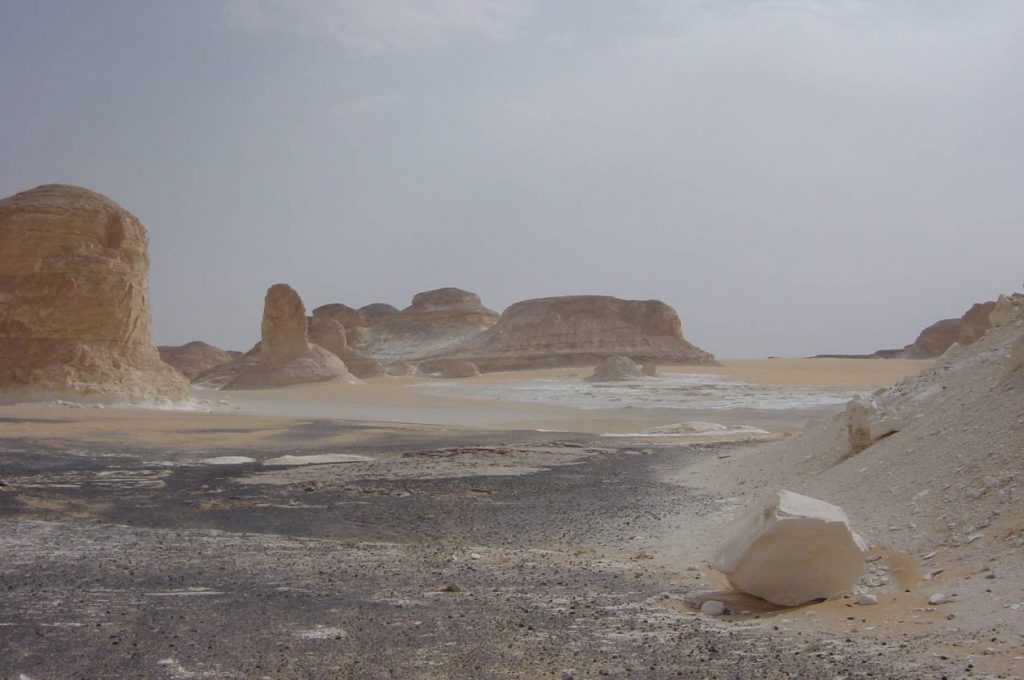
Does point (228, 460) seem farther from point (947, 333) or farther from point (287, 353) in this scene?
point (947, 333)

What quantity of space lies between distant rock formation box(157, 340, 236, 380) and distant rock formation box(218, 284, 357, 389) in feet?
122

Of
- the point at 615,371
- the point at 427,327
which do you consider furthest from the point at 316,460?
the point at 427,327

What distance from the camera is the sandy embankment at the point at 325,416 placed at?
781 inches

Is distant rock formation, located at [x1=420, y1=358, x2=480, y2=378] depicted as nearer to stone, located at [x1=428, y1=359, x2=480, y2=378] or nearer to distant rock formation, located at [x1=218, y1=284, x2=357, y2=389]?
stone, located at [x1=428, y1=359, x2=480, y2=378]

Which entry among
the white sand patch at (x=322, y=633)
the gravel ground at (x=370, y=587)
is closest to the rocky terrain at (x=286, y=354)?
the gravel ground at (x=370, y=587)

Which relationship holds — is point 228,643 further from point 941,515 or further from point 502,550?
point 941,515

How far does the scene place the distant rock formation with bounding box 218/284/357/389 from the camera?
4753 cm

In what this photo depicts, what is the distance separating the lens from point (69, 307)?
2731 centimetres

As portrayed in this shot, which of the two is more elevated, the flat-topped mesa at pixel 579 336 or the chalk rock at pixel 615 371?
the flat-topped mesa at pixel 579 336

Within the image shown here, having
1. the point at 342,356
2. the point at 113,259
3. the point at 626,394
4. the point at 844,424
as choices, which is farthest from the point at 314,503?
the point at 342,356

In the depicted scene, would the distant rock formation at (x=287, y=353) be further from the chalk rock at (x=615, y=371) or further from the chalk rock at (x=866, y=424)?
the chalk rock at (x=866, y=424)

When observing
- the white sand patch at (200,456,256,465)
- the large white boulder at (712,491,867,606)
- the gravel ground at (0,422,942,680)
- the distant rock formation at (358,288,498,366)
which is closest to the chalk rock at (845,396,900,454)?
the gravel ground at (0,422,942,680)

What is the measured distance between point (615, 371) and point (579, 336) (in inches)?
1196

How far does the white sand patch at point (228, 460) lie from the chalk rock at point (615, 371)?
33.6 metres
